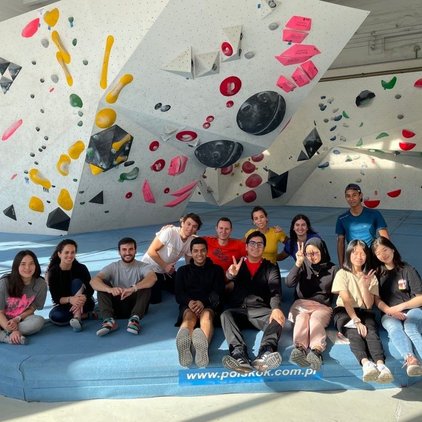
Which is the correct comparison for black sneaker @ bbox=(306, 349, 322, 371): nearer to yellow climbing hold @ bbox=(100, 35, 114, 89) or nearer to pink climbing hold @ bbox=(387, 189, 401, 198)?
yellow climbing hold @ bbox=(100, 35, 114, 89)

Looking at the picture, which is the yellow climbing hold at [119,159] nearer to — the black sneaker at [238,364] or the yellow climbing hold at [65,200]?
the yellow climbing hold at [65,200]

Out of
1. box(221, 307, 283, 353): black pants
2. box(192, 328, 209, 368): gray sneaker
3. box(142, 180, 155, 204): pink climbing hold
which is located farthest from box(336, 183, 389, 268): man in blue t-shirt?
box(142, 180, 155, 204): pink climbing hold

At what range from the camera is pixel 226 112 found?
7262 mm

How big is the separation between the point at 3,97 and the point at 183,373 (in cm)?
618

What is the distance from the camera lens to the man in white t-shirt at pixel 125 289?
3482mm

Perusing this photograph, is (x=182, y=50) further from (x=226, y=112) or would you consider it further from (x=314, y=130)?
(x=314, y=130)

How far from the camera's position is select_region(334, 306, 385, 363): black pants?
2.86 meters

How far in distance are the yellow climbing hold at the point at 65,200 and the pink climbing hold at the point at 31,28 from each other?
7.63ft

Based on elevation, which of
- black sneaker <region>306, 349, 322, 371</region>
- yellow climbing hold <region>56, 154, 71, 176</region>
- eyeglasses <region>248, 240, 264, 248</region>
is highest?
yellow climbing hold <region>56, 154, 71, 176</region>

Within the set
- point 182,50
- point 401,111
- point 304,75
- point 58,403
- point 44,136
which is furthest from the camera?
point 401,111

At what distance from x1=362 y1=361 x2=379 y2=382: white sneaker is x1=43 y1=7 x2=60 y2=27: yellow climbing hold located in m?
6.08

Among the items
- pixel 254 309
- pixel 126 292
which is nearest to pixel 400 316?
pixel 254 309

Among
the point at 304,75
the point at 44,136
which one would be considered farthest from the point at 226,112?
the point at 44,136

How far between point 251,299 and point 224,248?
27.5 inches
